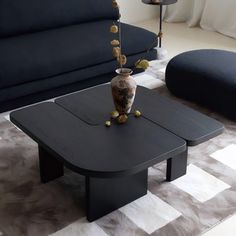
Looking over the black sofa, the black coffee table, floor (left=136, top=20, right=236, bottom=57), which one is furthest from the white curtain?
the black coffee table

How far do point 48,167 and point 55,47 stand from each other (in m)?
1.14

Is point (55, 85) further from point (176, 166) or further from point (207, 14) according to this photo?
point (207, 14)

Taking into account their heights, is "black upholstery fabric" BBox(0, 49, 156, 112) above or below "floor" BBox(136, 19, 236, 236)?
above

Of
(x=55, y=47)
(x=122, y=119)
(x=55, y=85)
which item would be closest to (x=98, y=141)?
(x=122, y=119)

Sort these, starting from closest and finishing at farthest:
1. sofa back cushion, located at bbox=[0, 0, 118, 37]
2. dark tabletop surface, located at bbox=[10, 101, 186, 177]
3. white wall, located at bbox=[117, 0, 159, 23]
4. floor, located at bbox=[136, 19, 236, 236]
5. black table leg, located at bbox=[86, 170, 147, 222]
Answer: dark tabletop surface, located at bbox=[10, 101, 186, 177]
black table leg, located at bbox=[86, 170, 147, 222]
sofa back cushion, located at bbox=[0, 0, 118, 37]
floor, located at bbox=[136, 19, 236, 236]
white wall, located at bbox=[117, 0, 159, 23]

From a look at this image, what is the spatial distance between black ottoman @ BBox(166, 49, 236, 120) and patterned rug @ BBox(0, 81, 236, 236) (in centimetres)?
41

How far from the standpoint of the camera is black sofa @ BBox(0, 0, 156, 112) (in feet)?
9.93

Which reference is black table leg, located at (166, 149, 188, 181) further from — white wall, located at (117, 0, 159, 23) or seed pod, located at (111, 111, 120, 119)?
white wall, located at (117, 0, 159, 23)

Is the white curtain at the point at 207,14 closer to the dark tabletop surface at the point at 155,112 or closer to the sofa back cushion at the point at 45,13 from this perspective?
the sofa back cushion at the point at 45,13

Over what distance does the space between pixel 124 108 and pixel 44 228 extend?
0.68m

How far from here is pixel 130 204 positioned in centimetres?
223

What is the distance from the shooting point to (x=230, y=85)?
292 cm

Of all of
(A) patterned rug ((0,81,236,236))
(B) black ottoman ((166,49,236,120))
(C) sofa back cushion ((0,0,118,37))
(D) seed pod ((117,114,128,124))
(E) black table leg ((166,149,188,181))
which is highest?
(C) sofa back cushion ((0,0,118,37))

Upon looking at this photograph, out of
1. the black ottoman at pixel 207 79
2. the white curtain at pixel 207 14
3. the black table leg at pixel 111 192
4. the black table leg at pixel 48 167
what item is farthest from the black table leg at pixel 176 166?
the white curtain at pixel 207 14
